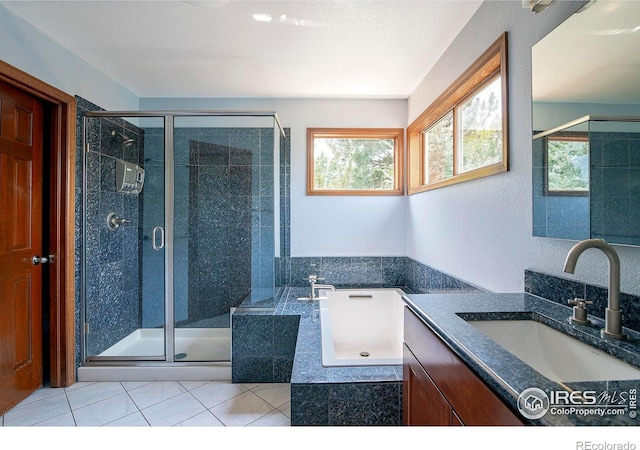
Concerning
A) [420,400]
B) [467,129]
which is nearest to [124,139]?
[467,129]

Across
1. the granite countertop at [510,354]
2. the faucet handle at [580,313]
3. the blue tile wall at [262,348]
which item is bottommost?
the blue tile wall at [262,348]

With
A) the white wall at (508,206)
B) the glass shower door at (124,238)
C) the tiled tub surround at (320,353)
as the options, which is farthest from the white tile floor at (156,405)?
the white wall at (508,206)

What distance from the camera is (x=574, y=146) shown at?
3.61ft

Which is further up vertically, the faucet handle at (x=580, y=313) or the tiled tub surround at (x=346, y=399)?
the faucet handle at (x=580, y=313)

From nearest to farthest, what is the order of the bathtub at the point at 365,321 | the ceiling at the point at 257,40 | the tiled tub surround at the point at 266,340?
the ceiling at the point at 257,40, the tiled tub surround at the point at 266,340, the bathtub at the point at 365,321

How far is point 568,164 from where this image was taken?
1137mm

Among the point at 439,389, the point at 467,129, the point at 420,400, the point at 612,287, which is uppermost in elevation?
the point at 467,129

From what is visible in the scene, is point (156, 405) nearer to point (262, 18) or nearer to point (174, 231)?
point (174, 231)

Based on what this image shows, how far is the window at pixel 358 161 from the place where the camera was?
3164mm

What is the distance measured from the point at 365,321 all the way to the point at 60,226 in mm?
2555

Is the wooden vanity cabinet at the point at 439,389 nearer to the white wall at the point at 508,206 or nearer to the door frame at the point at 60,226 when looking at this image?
the white wall at the point at 508,206

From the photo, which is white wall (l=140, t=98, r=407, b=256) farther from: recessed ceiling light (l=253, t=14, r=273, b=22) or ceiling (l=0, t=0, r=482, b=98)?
recessed ceiling light (l=253, t=14, r=273, b=22)

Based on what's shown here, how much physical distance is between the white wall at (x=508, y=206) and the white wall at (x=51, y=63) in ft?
9.21
